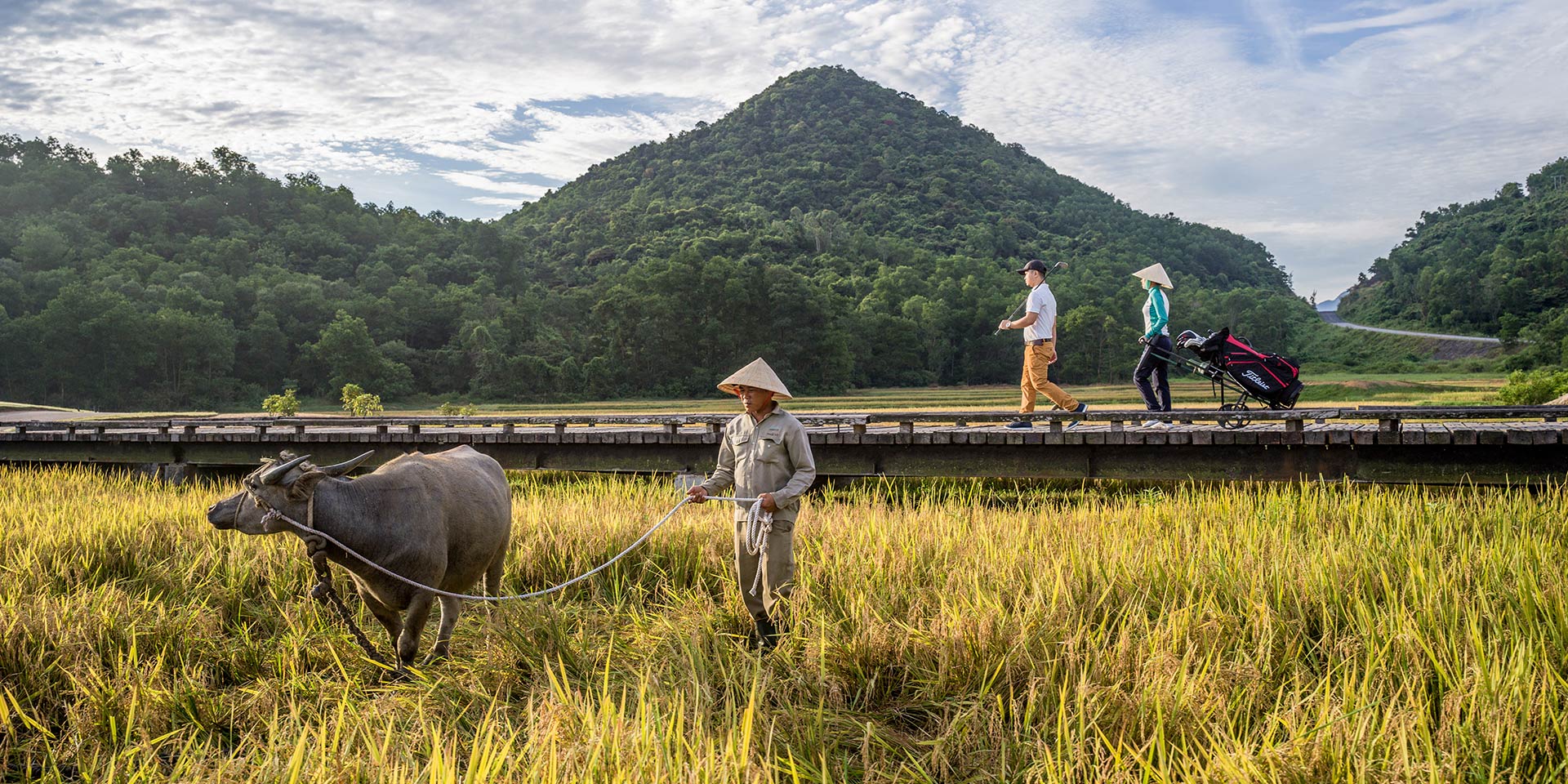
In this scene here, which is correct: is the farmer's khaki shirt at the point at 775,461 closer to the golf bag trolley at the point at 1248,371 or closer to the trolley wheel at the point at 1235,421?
the trolley wheel at the point at 1235,421

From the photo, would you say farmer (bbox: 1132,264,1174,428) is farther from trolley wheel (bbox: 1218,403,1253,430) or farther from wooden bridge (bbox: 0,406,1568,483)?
trolley wheel (bbox: 1218,403,1253,430)

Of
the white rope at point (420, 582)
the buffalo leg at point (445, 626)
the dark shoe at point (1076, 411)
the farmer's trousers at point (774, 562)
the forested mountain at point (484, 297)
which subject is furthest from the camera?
the forested mountain at point (484, 297)

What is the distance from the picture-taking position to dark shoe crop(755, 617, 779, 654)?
5523mm

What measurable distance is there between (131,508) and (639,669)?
7430 mm

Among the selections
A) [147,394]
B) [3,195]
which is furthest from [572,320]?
[3,195]

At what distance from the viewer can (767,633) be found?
5.63 metres

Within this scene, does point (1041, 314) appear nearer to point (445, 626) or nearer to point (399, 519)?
point (445, 626)

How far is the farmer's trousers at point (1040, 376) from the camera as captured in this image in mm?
11016

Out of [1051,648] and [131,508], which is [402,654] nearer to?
[1051,648]

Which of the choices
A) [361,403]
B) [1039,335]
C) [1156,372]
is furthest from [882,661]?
[361,403]

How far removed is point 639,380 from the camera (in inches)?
2269

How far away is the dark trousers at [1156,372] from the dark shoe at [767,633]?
6.86m

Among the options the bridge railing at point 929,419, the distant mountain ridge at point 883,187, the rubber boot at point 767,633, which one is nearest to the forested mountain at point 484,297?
the distant mountain ridge at point 883,187

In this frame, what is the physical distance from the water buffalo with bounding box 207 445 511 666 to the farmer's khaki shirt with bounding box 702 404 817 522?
5.04 feet
